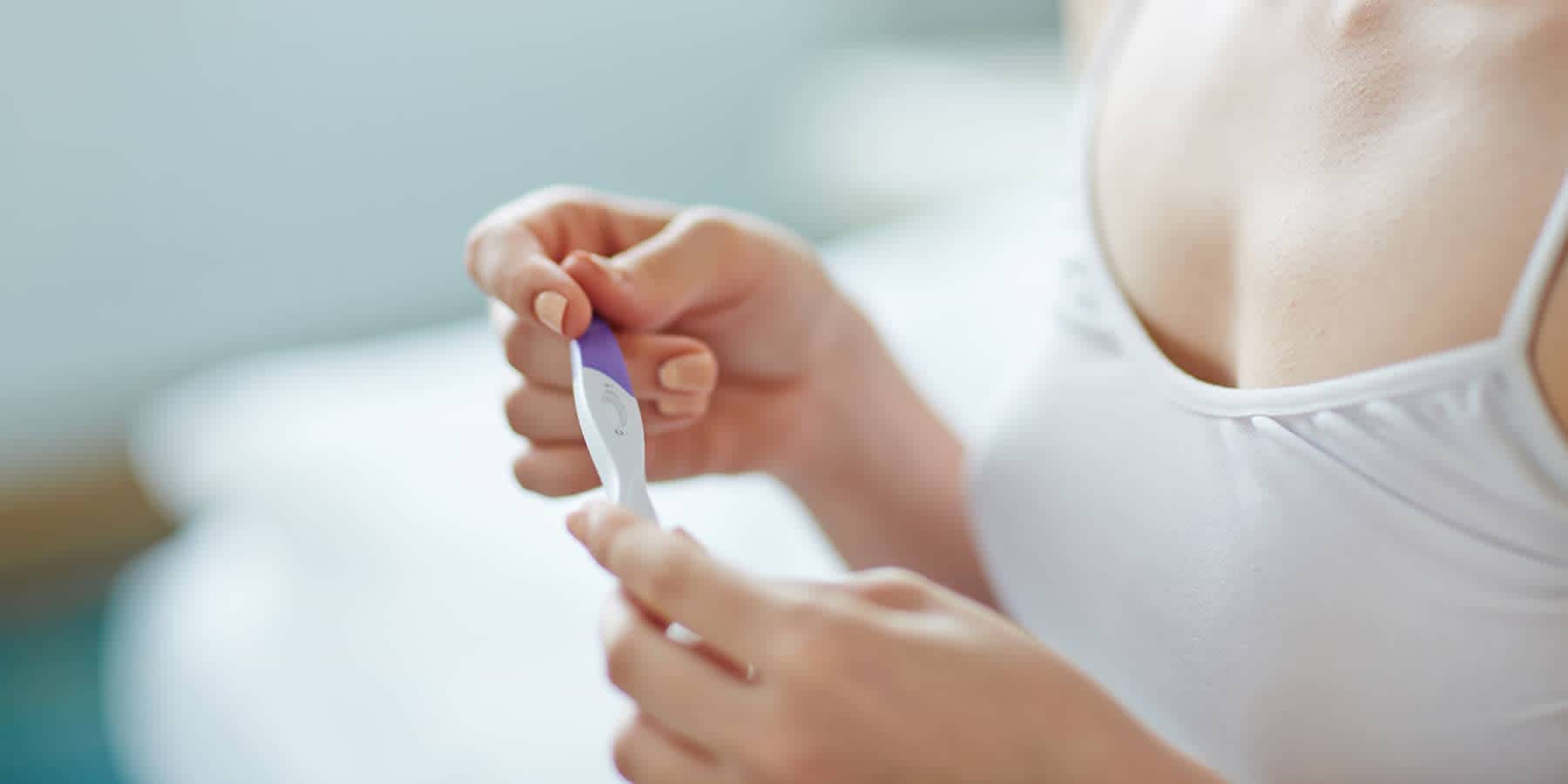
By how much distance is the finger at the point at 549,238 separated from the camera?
0.58m

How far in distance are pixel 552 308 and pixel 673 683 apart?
22 centimetres

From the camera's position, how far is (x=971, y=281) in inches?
50.1

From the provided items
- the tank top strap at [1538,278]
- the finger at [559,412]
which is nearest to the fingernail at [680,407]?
the finger at [559,412]

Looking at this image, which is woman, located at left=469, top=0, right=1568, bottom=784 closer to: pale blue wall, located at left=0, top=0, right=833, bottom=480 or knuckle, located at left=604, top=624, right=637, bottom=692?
knuckle, located at left=604, top=624, right=637, bottom=692

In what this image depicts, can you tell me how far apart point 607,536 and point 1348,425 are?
267mm

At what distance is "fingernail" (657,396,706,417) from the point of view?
0.64 metres

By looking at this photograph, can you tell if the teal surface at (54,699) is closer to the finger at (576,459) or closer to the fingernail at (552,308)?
the finger at (576,459)

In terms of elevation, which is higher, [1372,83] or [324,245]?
[1372,83]

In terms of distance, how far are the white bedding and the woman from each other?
0.82 ft

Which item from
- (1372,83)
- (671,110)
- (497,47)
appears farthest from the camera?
(671,110)

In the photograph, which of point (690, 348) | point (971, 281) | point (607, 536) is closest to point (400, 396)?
point (971, 281)

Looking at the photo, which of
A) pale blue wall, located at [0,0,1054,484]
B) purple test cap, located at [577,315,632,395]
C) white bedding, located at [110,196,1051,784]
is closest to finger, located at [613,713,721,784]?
purple test cap, located at [577,315,632,395]

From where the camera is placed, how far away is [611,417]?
540 mm

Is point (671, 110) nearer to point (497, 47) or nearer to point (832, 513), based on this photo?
point (497, 47)
